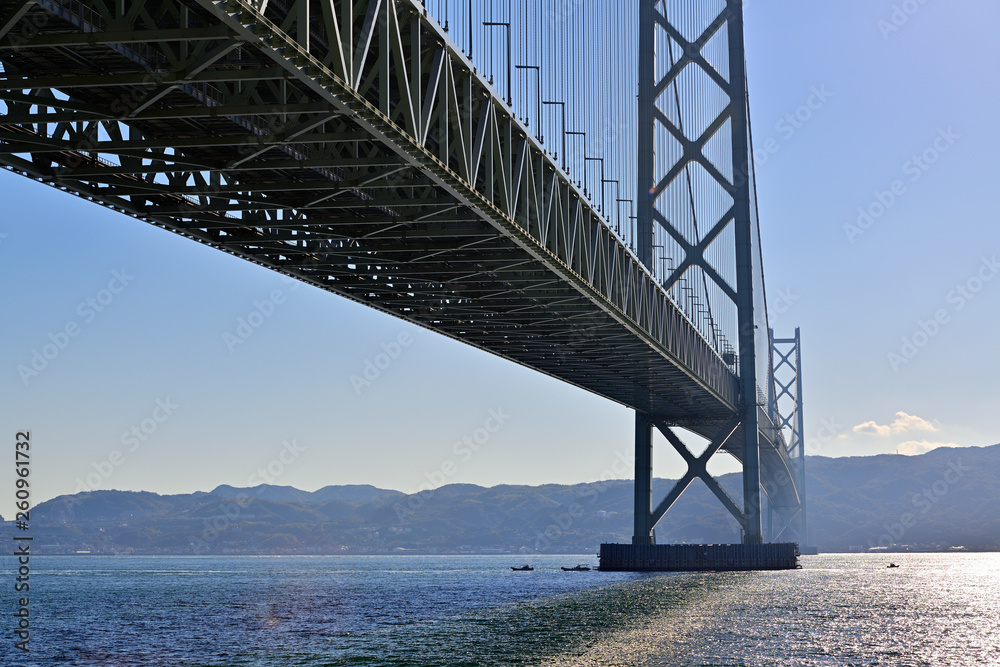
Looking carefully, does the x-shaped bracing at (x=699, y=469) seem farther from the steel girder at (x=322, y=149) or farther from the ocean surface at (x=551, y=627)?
the steel girder at (x=322, y=149)

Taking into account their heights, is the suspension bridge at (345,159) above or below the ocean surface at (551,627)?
above

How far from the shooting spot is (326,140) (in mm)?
18844

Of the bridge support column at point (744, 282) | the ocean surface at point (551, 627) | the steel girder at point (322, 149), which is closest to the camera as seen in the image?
the steel girder at point (322, 149)

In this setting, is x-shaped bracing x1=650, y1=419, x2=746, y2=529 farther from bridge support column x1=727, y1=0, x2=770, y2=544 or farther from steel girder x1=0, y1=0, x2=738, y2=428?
steel girder x1=0, y1=0, x2=738, y2=428

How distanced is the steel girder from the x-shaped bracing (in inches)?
1274

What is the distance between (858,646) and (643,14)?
4962 centimetres

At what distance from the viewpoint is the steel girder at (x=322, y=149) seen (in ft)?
52.9

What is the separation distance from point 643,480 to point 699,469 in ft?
11.8

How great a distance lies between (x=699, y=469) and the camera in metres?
72.2

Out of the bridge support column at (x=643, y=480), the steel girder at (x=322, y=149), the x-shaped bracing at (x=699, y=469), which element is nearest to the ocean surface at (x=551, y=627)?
the bridge support column at (x=643, y=480)

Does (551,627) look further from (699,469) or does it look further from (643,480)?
(699,469)

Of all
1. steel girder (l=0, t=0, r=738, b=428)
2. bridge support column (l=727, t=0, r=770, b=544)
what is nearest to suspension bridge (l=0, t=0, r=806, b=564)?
steel girder (l=0, t=0, r=738, b=428)

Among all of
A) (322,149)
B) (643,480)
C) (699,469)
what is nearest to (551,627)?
(322,149)

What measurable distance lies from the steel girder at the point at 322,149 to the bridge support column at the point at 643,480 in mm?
32507
